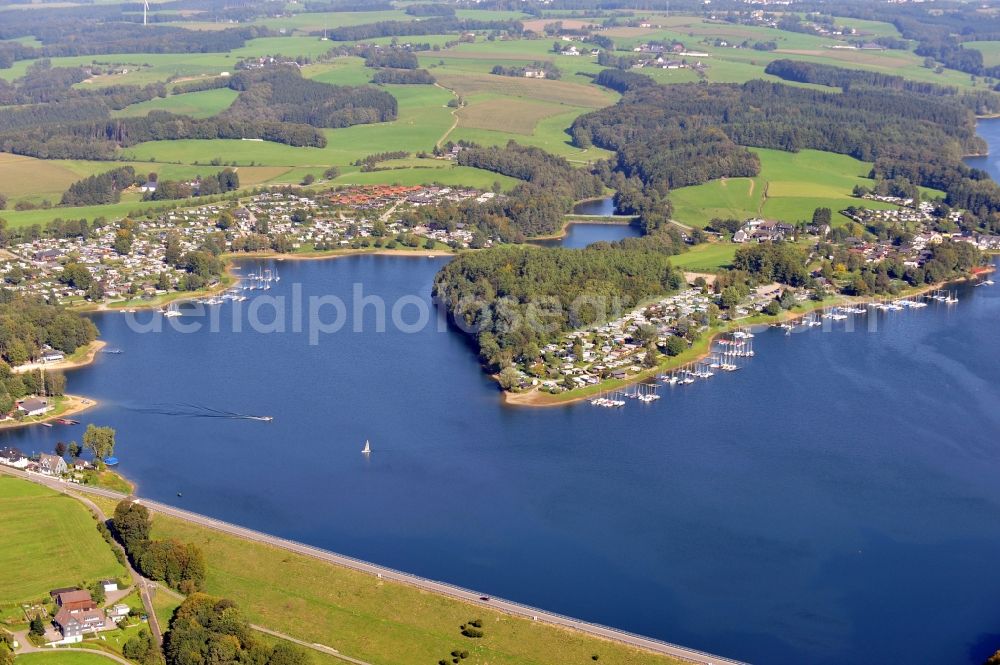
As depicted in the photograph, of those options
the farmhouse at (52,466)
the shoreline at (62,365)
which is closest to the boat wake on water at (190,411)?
the farmhouse at (52,466)

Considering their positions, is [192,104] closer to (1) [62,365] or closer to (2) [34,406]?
(1) [62,365]

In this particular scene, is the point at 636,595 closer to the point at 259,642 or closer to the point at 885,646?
the point at 885,646

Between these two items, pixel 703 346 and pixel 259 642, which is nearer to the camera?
pixel 259 642

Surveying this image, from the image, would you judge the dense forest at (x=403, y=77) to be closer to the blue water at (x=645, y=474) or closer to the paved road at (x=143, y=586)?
the blue water at (x=645, y=474)

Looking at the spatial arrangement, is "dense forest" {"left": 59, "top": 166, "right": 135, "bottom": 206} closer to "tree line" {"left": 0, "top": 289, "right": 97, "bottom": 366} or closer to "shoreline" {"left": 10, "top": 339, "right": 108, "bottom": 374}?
"tree line" {"left": 0, "top": 289, "right": 97, "bottom": 366}

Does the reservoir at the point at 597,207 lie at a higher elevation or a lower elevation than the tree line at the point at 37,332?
lower

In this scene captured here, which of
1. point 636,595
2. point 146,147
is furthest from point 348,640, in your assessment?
point 146,147
